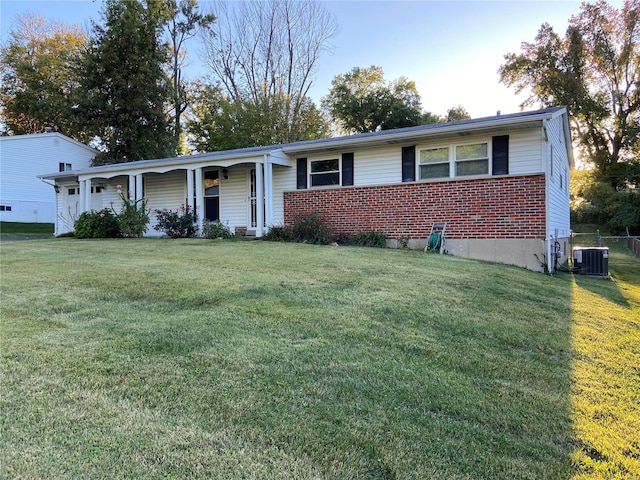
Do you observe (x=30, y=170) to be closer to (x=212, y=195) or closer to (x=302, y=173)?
(x=212, y=195)

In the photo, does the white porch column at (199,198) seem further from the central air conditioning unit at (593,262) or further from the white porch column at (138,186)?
the central air conditioning unit at (593,262)

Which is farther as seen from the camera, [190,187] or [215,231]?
[190,187]

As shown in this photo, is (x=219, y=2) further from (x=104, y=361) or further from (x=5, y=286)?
(x=104, y=361)

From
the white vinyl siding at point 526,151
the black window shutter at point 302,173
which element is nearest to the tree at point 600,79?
the white vinyl siding at point 526,151

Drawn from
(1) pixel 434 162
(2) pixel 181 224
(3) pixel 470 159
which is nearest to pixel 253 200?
(2) pixel 181 224

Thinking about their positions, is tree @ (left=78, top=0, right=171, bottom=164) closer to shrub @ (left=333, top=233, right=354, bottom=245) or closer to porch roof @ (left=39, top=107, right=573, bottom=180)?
porch roof @ (left=39, top=107, right=573, bottom=180)

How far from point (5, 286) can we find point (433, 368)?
5551 mm

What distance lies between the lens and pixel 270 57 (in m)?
29.9

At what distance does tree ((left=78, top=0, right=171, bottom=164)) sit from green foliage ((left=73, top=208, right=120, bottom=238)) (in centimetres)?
1628

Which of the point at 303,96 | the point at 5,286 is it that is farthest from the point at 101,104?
the point at 5,286

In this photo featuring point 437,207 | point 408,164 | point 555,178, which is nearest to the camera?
point 437,207

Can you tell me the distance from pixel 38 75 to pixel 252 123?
63.1 ft

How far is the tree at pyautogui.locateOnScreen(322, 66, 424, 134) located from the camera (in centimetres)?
3045

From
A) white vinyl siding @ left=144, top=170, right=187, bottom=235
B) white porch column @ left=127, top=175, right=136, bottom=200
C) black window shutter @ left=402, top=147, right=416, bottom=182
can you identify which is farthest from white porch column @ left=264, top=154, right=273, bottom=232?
white porch column @ left=127, top=175, right=136, bottom=200
